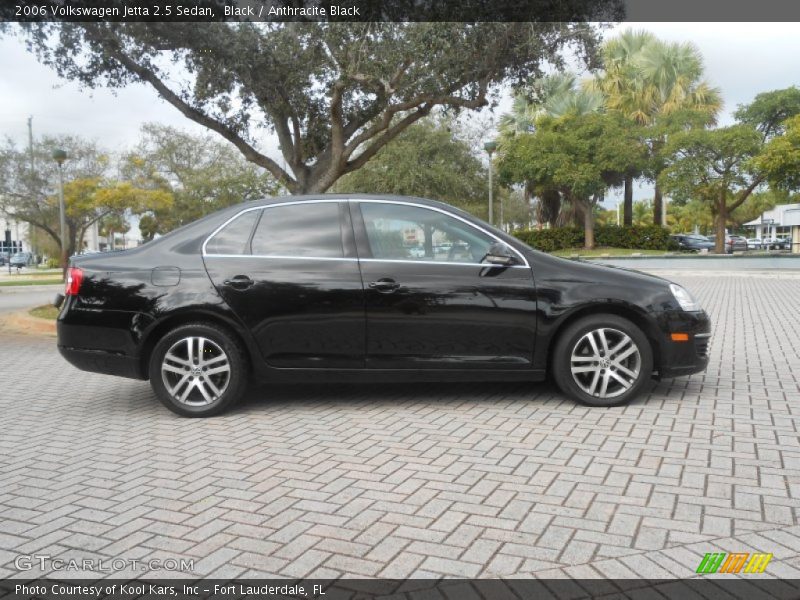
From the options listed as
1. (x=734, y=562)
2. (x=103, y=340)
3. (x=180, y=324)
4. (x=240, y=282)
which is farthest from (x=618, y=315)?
(x=103, y=340)

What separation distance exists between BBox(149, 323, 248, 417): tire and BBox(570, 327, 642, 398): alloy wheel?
260cm

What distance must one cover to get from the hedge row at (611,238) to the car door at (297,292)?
3506 cm

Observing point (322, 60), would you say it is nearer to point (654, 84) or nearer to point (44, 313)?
point (44, 313)

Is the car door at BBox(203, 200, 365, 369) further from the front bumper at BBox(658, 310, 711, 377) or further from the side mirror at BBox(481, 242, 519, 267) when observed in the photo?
the front bumper at BBox(658, 310, 711, 377)

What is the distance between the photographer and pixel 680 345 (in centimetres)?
546

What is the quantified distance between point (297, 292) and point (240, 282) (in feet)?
1.45

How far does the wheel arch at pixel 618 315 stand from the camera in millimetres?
5406

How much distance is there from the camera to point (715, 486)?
3.74 m

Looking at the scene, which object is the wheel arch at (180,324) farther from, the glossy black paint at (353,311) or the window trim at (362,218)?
the window trim at (362,218)

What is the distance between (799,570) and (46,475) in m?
3.94

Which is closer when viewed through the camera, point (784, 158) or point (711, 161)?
point (784, 158)

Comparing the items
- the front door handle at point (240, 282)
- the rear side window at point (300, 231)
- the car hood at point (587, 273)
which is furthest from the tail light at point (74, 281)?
the car hood at point (587, 273)

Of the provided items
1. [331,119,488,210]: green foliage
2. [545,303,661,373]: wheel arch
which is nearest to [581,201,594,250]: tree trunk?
[331,119,488,210]: green foliage

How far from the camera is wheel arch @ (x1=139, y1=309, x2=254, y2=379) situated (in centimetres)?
530
